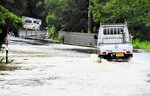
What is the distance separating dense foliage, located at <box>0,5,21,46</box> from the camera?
22.9 meters

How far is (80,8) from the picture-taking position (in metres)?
61.3

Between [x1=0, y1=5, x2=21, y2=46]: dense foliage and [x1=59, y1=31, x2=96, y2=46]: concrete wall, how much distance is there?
28444 mm

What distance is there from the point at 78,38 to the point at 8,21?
3238 centimetres

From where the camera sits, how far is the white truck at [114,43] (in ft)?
90.1

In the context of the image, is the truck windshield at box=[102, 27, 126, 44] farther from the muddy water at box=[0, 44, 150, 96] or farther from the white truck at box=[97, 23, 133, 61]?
the muddy water at box=[0, 44, 150, 96]

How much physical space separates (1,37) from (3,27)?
1.37 metres

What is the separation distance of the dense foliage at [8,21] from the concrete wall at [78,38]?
28.4 m

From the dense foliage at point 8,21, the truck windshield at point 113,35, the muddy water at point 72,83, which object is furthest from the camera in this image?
the truck windshield at point 113,35

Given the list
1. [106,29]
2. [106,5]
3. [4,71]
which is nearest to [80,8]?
[106,5]

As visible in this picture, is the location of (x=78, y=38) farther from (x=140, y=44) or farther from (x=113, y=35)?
(x=113, y=35)

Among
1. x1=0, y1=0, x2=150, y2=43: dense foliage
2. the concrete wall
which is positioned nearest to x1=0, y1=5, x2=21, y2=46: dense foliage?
x1=0, y1=0, x2=150, y2=43: dense foliage

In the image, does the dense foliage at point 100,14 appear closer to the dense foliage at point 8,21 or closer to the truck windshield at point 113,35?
the truck windshield at point 113,35

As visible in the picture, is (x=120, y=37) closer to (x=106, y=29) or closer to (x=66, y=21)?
(x=106, y=29)

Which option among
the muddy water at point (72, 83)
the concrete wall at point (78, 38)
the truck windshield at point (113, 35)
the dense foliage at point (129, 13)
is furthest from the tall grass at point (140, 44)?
the muddy water at point (72, 83)
